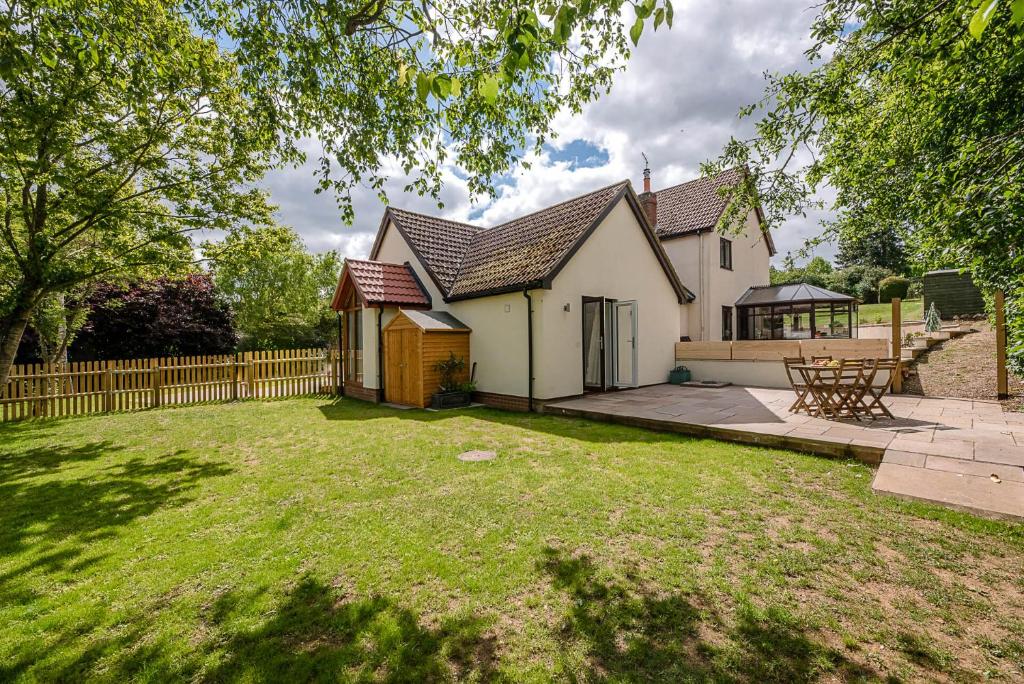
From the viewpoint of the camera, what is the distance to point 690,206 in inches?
711

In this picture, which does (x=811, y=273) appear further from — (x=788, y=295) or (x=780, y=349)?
(x=780, y=349)

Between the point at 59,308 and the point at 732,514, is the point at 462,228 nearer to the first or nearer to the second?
the point at 59,308

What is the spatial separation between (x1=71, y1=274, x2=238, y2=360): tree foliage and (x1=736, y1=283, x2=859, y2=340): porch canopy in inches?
931

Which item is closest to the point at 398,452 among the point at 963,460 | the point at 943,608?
the point at 943,608

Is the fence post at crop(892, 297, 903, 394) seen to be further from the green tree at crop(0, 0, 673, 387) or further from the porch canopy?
Answer: the green tree at crop(0, 0, 673, 387)

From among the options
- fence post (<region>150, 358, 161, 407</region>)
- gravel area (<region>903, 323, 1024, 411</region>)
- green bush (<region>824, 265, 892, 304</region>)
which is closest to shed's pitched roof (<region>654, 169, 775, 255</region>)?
gravel area (<region>903, 323, 1024, 411</region>)

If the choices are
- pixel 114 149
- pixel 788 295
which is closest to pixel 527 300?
pixel 114 149

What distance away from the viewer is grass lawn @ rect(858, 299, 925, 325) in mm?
23352

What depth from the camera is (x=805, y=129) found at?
18.3 feet

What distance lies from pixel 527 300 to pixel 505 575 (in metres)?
7.64

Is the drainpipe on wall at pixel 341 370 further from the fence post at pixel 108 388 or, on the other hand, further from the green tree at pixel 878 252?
the green tree at pixel 878 252

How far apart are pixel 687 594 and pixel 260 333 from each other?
3256cm

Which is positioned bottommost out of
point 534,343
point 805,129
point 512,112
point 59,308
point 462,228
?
point 534,343

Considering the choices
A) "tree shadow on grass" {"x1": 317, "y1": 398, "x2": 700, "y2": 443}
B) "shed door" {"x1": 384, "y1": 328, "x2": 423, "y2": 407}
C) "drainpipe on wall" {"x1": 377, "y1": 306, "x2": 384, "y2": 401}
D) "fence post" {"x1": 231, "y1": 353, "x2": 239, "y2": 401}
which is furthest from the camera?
"fence post" {"x1": 231, "y1": 353, "x2": 239, "y2": 401}
